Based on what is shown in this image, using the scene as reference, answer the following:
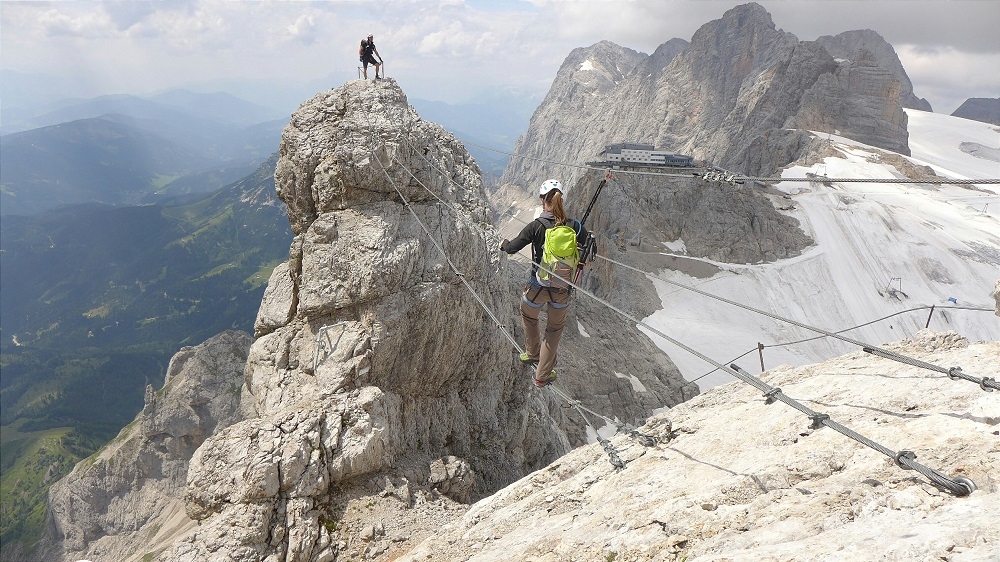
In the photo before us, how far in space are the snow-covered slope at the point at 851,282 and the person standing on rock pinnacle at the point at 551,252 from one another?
136 feet

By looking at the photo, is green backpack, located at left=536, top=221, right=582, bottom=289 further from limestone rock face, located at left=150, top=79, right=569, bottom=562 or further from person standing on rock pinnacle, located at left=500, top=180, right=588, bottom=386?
limestone rock face, located at left=150, top=79, right=569, bottom=562

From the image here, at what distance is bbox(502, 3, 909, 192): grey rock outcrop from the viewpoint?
93.8 metres

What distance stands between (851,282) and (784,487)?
6843 centimetres

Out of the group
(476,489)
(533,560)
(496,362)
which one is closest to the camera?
(533,560)

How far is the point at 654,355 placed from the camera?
4403cm

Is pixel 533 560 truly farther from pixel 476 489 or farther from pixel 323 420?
pixel 476 489

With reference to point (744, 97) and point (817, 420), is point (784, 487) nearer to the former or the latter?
point (817, 420)

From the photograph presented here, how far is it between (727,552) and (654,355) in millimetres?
41240

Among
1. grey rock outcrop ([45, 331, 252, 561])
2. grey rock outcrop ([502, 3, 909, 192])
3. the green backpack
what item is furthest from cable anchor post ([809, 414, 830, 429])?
grey rock outcrop ([502, 3, 909, 192])

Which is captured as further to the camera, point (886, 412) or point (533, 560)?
point (886, 412)

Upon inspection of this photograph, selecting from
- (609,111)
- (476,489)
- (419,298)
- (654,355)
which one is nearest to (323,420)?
(419,298)

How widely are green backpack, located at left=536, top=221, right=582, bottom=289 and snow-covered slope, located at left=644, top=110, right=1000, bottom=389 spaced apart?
139ft

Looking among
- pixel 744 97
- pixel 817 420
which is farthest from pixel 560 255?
pixel 744 97

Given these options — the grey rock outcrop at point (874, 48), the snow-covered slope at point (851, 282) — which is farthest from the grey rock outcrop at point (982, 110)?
the snow-covered slope at point (851, 282)
